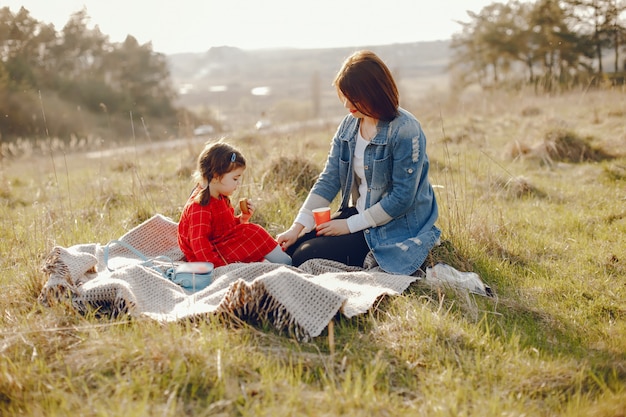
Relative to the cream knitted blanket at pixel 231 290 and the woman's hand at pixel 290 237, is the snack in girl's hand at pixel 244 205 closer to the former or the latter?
the woman's hand at pixel 290 237

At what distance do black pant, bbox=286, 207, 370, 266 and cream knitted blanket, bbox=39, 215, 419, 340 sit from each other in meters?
0.06

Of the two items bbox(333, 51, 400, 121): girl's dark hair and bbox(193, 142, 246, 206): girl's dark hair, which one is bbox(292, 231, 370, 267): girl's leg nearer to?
bbox(193, 142, 246, 206): girl's dark hair

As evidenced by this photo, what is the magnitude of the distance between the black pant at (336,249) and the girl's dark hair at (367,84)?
31.6 inches

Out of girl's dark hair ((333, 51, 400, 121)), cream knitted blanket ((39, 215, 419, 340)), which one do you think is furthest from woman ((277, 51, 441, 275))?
cream knitted blanket ((39, 215, 419, 340))

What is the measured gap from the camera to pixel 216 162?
11.6 feet

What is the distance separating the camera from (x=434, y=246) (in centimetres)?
377

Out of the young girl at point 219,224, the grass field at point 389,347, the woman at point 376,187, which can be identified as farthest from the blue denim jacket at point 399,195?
the young girl at point 219,224

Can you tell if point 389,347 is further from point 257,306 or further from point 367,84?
point 367,84

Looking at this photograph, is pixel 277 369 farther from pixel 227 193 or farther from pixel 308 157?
pixel 308 157

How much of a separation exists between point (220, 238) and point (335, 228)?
74 cm

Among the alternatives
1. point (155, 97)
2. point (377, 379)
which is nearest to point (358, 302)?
point (377, 379)

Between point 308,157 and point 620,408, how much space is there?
4110mm

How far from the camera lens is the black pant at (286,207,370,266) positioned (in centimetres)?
370

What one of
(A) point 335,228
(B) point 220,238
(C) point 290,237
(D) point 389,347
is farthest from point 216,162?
(D) point 389,347
